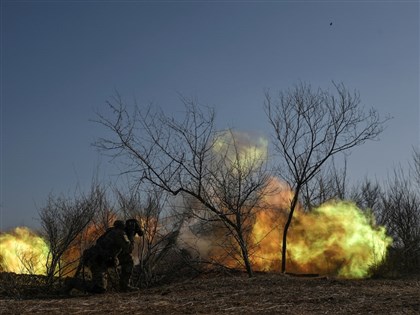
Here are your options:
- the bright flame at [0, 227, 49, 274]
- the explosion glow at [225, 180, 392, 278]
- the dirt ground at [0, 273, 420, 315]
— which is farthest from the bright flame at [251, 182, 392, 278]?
the bright flame at [0, 227, 49, 274]

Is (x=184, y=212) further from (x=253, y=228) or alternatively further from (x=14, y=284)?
(x=14, y=284)

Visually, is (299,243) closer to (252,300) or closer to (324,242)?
(324,242)

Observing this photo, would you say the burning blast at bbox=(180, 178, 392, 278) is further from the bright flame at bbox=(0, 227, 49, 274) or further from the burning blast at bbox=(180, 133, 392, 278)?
the bright flame at bbox=(0, 227, 49, 274)

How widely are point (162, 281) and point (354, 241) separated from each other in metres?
6.59

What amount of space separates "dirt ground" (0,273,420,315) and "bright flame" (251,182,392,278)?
4496mm

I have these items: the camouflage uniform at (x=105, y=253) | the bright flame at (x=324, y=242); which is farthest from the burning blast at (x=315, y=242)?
the camouflage uniform at (x=105, y=253)

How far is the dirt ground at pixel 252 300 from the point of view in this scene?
8.16 meters

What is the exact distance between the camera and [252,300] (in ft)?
29.9

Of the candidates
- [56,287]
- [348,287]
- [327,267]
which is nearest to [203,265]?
[327,267]

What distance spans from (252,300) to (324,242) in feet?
28.0

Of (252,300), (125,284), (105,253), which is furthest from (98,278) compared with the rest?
(252,300)

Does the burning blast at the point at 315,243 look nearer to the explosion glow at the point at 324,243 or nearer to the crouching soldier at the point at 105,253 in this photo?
the explosion glow at the point at 324,243

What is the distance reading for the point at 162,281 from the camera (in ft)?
51.8

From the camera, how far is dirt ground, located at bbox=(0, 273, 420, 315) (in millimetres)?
8164
